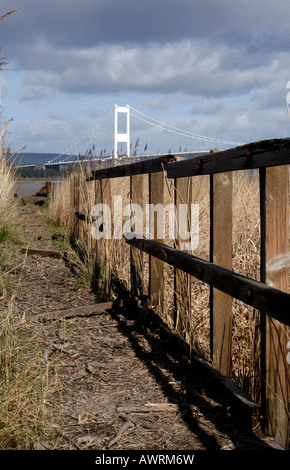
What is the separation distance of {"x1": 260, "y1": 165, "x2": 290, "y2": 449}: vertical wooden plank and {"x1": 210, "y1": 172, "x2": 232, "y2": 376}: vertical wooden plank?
51 cm

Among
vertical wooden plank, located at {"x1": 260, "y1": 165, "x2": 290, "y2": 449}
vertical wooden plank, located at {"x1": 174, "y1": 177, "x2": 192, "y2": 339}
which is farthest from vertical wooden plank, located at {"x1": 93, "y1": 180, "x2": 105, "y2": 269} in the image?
vertical wooden plank, located at {"x1": 260, "y1": 165, "x2": 290, "y2": 449}

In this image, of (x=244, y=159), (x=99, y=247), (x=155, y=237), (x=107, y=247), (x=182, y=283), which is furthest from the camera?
(x=99, y=247)

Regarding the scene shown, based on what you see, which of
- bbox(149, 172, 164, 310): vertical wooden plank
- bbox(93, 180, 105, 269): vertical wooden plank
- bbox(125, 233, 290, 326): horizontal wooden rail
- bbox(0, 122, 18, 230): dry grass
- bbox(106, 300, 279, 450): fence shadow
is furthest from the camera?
bbox(0, 122, 18, 230): dry grass

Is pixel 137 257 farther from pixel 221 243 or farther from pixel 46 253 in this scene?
pixel 46 253

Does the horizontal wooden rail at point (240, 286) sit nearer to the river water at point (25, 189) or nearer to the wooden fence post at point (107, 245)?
the wooden fence post at point (107, 245)

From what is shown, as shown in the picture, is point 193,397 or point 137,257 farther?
point 137,257

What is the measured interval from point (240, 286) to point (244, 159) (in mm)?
452

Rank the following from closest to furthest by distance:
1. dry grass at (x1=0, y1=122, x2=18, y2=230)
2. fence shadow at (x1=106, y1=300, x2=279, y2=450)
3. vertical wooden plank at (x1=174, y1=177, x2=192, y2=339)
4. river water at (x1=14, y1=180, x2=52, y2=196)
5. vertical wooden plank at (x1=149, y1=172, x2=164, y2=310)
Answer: fence shadow at (x1=106, y1=300, x2=279, y2=450) < vertical wooden plank at (x1=174, y1=177, x2=192, y2=339) < vertical wooden plank at (x1=149, y1=172, x2=164, y2=310) < dry grass at (x1=0, y1=122, x2=18, y2=230) < river water at (x1=14, y1=180, x2=52, y2=196)

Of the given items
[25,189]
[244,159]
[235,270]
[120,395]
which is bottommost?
[120,395]

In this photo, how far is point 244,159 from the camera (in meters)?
1.79

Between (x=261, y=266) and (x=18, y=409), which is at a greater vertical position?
(x=261, y=266)

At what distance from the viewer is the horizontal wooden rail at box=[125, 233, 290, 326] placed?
4.96 feet

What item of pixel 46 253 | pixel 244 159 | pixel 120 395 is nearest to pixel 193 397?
pixel 120 395

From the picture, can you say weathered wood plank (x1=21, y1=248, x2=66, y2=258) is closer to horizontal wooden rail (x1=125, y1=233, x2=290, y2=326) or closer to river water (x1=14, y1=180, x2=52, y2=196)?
river water (x1=14, y1=180, x2=52, y2=196)
